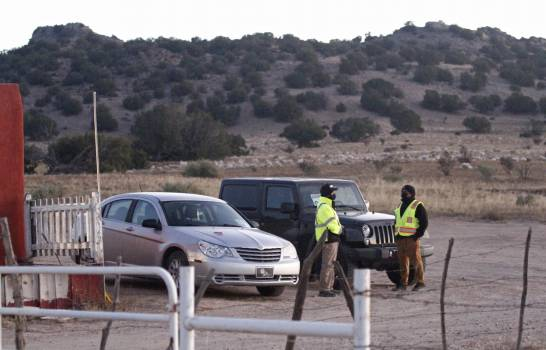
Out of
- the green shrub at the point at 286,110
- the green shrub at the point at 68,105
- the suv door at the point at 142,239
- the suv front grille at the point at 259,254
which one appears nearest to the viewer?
the suv front grille at the point at 259,254

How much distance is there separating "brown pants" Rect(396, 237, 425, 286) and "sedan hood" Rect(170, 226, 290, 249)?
1.90 metres

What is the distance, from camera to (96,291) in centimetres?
1470

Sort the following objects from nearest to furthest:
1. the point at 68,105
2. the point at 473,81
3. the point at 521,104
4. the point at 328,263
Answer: the point at 328,263 < the point at 68,105 < the point at 521,104 < the point at 473,81

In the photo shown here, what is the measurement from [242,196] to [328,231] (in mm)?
3507

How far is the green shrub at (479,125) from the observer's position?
84688 millimetres

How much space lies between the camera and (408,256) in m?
17.0

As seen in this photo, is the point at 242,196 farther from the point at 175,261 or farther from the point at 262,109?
the point at 262,109

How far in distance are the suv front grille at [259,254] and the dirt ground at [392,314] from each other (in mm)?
660

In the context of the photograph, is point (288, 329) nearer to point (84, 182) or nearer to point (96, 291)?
point (96, 291)

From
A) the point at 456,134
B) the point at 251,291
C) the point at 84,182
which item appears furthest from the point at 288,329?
the point at 456,134

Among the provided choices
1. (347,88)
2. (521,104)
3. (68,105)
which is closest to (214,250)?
(68,105)

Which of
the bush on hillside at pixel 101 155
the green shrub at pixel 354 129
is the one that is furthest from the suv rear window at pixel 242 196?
the green shrub at pixel 354 129

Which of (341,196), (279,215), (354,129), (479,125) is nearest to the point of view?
(279,215)

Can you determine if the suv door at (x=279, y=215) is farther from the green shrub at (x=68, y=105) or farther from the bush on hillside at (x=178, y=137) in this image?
the green shrub at (x=68, y=105)
